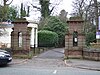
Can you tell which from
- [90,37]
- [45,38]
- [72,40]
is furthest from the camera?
[90,37]

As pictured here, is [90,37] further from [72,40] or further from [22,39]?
[22,39]

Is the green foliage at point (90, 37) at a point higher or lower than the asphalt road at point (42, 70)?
higher

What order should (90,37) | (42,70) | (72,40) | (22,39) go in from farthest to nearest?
(90,37) < (22,39) < (72,40) < (42,70)

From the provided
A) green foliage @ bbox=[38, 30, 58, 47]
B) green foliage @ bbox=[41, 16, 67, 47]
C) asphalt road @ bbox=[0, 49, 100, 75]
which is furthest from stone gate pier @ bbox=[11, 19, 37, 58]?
green foliage @ bbox=[41, 16, 67, 47]

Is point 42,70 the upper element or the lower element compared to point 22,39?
lower

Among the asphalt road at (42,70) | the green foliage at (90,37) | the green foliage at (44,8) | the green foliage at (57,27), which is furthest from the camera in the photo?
the green foliage at (44,8)

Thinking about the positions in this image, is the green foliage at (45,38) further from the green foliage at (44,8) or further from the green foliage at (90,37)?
the green foliage at (44,8)

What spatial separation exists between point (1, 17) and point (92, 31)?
23.2 m

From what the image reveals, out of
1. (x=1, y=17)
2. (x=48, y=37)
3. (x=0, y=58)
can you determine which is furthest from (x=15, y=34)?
(x=48, y=37)

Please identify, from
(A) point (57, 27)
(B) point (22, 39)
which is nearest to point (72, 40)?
(B) point (22, 39)

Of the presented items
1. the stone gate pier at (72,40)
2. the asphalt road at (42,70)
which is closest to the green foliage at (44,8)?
the stone gate pier at (72,40)

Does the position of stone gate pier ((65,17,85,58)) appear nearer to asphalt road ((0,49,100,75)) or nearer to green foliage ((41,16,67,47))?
asphalt road ((0,49,100,75))

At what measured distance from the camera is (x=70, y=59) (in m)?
24.8

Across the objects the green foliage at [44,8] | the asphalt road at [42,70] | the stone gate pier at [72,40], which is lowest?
the asphalt road at [42,70]
